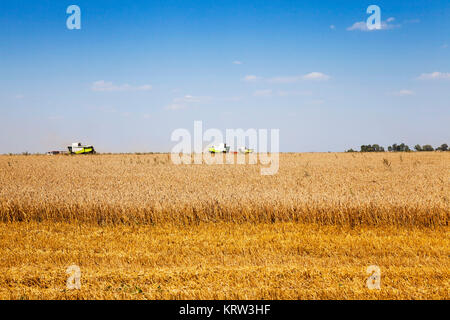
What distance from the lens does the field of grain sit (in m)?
6.31

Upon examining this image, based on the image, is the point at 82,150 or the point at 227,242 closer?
the point at 227,242

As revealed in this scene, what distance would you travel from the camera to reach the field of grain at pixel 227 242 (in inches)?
249

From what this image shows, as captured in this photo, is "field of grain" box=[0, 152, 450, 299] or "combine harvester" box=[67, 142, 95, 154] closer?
"field of grain" box=[0, 152, 450, 299]

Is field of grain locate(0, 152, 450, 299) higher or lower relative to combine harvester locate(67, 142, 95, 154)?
lower

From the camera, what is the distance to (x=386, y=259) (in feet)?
26.2

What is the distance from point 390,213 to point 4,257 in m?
11.0

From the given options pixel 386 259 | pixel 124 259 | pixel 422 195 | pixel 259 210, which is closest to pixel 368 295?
pixel 386 259

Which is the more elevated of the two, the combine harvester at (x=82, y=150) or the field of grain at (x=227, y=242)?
the combine harvester at (x=82, y=150)

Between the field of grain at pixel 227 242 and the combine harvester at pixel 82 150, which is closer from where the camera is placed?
the field of grain at pixel 227 242

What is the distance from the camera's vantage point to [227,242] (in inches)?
373

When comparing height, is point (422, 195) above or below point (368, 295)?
above

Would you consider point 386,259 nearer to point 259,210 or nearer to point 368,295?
point 368,295
